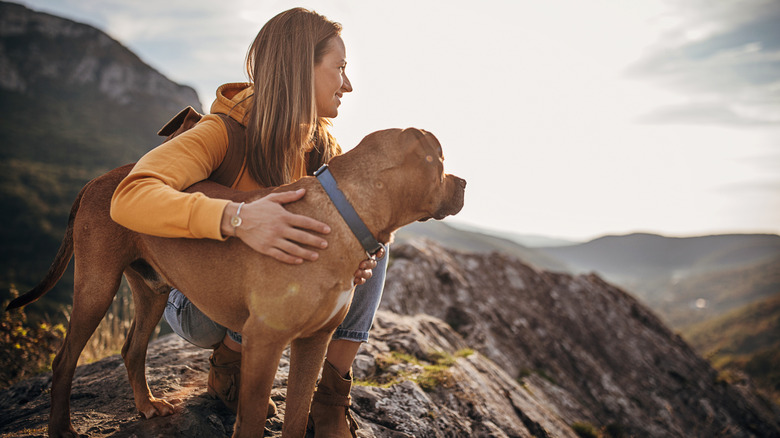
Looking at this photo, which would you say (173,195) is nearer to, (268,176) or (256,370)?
(268,176)

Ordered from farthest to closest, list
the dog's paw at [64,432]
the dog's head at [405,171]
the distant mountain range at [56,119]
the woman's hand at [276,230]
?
the distant mountain range at [56,119] → the dog's paw at [64,432] → the dog's head at [405,171] → the woman's hand at [276,230]

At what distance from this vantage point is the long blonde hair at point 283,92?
2.34 m

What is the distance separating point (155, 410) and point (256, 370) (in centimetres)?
119

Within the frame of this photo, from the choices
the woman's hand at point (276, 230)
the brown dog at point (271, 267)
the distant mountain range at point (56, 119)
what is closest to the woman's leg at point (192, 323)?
the brown dog at point (271, 267)

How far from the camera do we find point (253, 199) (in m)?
1.97

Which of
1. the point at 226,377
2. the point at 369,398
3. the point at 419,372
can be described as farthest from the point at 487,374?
the point at 226,377

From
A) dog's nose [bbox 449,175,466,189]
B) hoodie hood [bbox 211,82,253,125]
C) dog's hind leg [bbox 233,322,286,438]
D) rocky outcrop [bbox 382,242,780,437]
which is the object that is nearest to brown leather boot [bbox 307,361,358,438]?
dog's hind leg [bbox 233,322,286,438]

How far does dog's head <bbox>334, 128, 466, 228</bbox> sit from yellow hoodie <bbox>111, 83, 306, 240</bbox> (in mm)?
720

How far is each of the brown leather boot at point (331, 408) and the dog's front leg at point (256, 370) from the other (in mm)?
663

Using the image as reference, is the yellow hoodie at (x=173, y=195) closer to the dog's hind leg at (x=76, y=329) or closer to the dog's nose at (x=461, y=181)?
the dog's hind leg at (x=76, y=329)

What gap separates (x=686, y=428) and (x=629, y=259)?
593ft

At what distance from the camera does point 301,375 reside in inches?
81.5

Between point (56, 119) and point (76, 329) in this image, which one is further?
point (56, 119)

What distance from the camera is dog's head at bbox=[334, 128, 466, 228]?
1.95m
